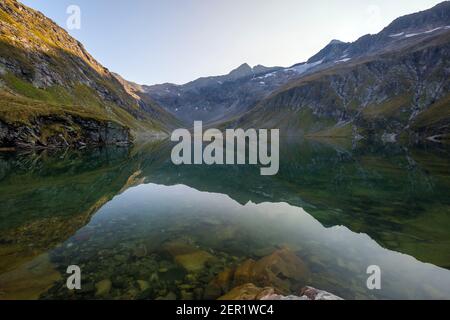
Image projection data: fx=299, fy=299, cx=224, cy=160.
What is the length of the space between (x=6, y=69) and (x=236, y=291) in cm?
19118

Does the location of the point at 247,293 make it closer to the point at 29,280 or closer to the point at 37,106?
the point at 29,280

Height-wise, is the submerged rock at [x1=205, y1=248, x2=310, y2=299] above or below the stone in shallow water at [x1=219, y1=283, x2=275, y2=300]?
below

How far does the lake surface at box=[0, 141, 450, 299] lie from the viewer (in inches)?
654

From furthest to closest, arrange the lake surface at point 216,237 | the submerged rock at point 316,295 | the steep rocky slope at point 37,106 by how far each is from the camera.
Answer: the steep rocky slope at point 37,106
the lake surface at point 216,237
the submerged rock at point 316,295

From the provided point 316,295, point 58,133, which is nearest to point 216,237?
point 316,295

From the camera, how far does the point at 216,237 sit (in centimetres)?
2428

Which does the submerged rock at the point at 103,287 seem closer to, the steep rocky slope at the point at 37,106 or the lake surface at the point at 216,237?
the lake surface at the point at 216,237

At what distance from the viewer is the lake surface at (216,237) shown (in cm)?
1661

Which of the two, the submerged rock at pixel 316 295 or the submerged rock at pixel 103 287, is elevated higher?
the submerged rock at pixel 316 295

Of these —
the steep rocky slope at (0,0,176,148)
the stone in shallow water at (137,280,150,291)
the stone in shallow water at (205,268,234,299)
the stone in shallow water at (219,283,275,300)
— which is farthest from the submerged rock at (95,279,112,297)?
the steep rocky slope at (0,0,176,148)

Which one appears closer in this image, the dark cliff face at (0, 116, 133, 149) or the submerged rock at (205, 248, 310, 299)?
the submerged rock at (205, 248, 310, 299)

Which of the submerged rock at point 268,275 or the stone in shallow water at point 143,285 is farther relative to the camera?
the submerged rock at point 268,275

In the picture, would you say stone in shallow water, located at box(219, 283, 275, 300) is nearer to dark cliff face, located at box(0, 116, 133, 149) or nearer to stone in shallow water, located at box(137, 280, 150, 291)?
stone in shallow water, located at box(137, 280, 150, 291)

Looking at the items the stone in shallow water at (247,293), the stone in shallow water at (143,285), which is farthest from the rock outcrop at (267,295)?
the stone in shallow water at (143,285)
